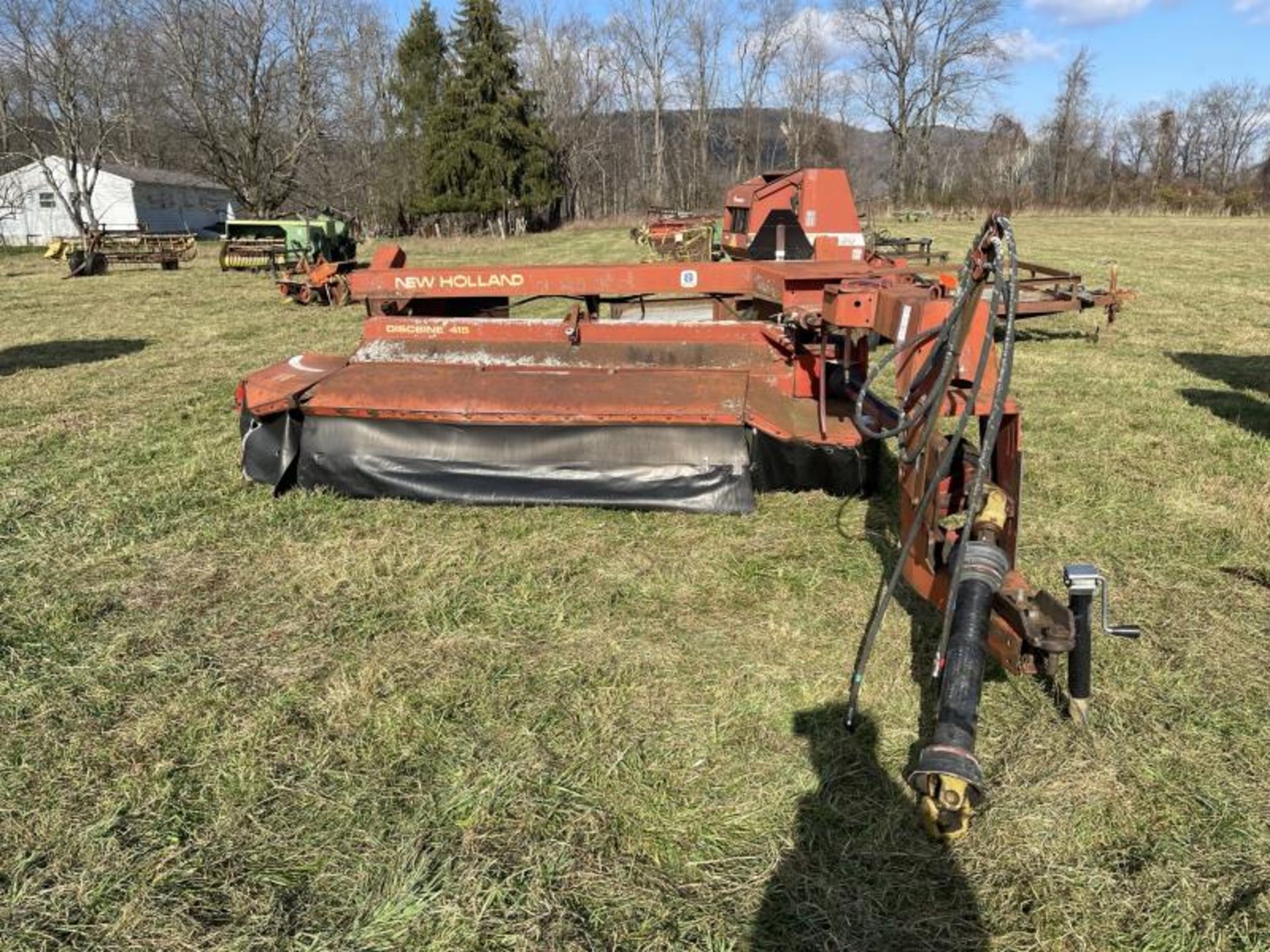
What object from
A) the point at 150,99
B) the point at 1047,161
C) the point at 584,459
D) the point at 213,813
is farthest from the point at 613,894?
the point at 1047,161

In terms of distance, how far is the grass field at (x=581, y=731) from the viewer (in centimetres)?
212

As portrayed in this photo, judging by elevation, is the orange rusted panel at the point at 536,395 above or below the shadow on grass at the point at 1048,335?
above

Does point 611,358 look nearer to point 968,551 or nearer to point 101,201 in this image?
point 968,551

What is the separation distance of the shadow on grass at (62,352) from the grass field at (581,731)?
16.1 ft

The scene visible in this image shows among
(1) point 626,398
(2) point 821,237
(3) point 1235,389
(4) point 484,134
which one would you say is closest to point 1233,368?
(3) point 1235,389

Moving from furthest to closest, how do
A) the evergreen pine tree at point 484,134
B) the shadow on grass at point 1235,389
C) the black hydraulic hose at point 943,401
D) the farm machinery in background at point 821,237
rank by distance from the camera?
the evergreen pine tree at point 484,134, the farm machinery in background at point 821,237, the shadow on grass at point 1235,389, the black hydraulic hose at point 943,401

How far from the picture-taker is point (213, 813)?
243 cm

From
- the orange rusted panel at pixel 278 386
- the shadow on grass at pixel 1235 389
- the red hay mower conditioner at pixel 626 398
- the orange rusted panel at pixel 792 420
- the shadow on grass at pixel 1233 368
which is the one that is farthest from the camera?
the shadow on grass at pixel 1233 368

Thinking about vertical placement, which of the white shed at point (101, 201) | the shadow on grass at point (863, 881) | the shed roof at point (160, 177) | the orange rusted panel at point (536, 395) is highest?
the shed roof at point (160, 177)

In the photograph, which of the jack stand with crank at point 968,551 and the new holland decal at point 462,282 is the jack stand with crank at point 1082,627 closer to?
the jack stand with crank at point 968,551

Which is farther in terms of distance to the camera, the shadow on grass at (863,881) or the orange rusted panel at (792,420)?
the orange rusted panel at (792,420)

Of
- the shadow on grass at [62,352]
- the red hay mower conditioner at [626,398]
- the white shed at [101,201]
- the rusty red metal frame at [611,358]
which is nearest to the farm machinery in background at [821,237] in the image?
the rusty red metal frame at [611,358]

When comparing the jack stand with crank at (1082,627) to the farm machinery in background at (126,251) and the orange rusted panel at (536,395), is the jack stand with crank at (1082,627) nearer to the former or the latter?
the orange rusted panel at (536,395)

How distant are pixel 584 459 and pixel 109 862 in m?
2.66
